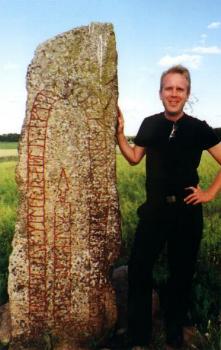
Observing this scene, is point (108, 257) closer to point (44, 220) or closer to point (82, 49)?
point (44, 220)

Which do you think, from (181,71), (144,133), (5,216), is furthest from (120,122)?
(5,216)

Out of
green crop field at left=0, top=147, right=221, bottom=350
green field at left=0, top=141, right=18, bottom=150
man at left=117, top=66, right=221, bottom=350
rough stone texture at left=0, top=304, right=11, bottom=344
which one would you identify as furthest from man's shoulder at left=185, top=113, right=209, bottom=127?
green field at left=0, top=141, right=18, bottom=150

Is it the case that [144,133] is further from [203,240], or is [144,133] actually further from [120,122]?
[203,240]

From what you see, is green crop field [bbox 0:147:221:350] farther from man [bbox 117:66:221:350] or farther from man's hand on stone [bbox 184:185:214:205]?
man's hand on stone [bbox 184:185:214:205]

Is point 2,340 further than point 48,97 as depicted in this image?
Yes

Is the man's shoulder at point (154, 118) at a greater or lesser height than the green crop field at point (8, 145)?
greater

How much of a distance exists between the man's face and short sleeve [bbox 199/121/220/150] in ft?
0.89

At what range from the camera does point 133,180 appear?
472 inches

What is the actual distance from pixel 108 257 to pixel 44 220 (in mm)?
660

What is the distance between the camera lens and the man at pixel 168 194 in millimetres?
4551

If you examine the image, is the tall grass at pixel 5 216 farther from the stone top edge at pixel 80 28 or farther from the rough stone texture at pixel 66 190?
the stone top edge at pixel 80 28

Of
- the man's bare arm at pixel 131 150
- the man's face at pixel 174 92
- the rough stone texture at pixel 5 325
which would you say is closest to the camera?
the man's face at pixel 174 92

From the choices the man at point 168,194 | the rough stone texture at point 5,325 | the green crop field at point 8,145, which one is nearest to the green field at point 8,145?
the green crop field at point 8,145

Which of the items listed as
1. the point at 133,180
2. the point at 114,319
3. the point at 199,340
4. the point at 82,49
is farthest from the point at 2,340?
Answer: the point at 133,180
